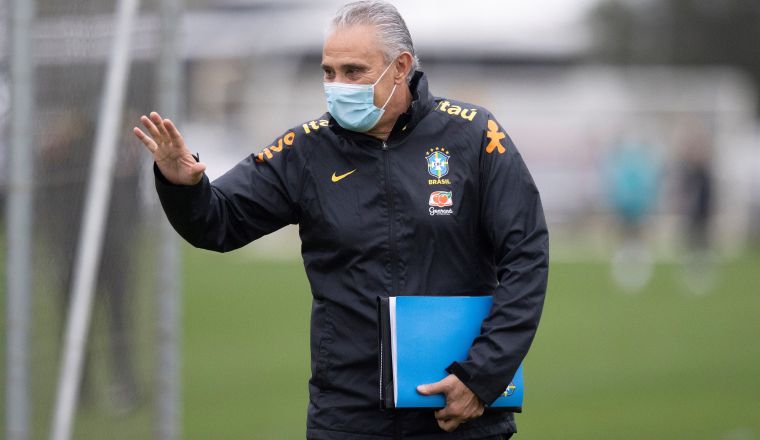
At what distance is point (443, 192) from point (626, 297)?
14732 mm

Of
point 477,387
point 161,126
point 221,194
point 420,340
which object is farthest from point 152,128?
point 477,387

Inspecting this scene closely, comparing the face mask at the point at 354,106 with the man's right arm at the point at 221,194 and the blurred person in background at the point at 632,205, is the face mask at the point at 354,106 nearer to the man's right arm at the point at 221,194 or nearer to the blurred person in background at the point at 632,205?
the man's right arm at the point at 221,194

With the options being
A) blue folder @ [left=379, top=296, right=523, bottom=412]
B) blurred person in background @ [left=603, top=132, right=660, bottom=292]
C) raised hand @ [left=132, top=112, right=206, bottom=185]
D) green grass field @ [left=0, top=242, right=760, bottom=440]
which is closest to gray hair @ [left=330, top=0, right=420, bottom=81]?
raised hand @ [left=132, top=112, right=206, bottom=185]

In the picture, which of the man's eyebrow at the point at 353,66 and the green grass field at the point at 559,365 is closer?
the man's eyebrow at the point at 353,66

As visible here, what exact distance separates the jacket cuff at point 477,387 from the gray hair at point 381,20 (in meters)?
1.02

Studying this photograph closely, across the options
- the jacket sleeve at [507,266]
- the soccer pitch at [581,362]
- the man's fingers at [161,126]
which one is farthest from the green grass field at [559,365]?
the jacket sleeve at [507,266]

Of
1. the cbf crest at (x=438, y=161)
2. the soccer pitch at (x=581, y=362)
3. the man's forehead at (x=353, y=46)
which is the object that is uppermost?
the man's forehead at (x=353, y=46)

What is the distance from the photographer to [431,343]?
4.08m

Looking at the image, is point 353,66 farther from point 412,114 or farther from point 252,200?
point 252,200

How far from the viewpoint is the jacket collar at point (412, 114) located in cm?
419

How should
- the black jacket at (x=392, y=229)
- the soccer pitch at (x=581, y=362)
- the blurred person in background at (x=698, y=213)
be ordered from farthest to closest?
the blurred person in background at (x=698, y=213), the soccer pitch at (x=581, y=362), the black jacket at (x=392, y=229)

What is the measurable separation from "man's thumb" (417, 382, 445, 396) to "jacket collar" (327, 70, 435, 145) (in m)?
0.78

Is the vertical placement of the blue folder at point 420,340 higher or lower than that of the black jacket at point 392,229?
lower

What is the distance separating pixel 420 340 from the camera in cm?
408
